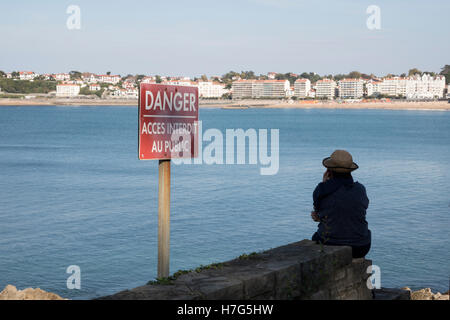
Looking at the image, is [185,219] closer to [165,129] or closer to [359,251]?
[359,251]

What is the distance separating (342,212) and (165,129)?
182 centimetres

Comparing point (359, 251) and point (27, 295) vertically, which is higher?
point (359, 251)

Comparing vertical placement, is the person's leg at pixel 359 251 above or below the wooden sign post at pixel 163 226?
below

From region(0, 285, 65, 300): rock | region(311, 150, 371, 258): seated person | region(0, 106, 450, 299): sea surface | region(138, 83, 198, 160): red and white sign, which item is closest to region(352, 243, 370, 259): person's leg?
region(311, 150, 371, 258): seated person

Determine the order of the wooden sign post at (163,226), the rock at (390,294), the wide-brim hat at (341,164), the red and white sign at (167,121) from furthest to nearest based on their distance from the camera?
the rock at (390,294) → the wide-brim hat at (341,164) → the wooden sign post at (163,226) → the red and white sign at (167,121)

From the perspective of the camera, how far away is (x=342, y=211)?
18.1 feet

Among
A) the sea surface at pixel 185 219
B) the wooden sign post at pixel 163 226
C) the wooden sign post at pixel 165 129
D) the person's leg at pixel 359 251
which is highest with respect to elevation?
the wooden sign post at pixel 165 129

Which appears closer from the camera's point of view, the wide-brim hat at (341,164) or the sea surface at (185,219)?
the wide-brim hat at (341,164)


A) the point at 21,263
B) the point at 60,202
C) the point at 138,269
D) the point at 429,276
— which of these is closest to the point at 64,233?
the point at 21,263

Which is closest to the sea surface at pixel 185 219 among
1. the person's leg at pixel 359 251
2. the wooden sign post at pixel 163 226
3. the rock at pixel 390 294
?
the rock at pixel 390 294

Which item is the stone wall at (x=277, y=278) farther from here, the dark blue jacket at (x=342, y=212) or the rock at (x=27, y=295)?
the rock at (x=27, y=295)

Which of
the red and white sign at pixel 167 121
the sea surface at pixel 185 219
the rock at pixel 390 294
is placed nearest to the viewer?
the red and white sign at pixel 167 121

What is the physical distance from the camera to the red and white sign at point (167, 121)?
4758 millimetres

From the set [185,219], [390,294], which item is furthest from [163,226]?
[185,219]
